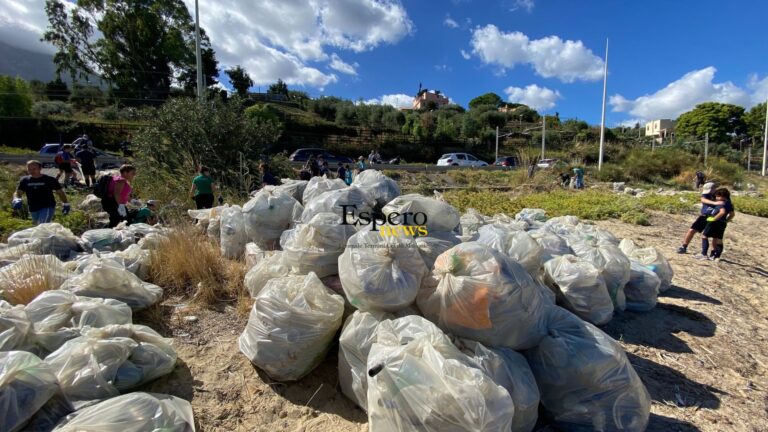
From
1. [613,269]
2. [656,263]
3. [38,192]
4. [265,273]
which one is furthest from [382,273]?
[38,192]

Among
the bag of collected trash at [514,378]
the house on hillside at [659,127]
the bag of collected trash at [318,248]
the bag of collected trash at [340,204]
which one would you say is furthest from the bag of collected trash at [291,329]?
the house on hillside at [659,127]

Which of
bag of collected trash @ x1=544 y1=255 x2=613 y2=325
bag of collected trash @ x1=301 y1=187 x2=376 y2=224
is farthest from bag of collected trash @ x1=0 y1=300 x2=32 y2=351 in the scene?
bag of collected trash @ x1=544 y1=255 x2=613 y2=325

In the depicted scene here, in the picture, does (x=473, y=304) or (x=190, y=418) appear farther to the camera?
(x=473, y=304)

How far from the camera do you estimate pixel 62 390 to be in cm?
172

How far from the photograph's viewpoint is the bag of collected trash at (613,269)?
10.2ft

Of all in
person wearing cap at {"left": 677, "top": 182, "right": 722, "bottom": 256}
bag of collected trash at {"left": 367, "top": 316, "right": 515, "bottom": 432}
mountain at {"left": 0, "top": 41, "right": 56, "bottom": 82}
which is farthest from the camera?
mountain at {"left": 0, "top": 41, "right": 56, "bottom": 82}

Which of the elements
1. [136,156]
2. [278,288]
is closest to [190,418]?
[278,288]

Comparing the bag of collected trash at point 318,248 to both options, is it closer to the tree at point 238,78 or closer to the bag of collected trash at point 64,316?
the bag of collected trash at point 64,316

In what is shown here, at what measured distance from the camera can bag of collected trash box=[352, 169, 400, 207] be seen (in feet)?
12.1

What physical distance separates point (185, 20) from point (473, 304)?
3934 centimetres

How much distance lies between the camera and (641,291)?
133 inches

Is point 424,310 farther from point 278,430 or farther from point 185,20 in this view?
point 185,20

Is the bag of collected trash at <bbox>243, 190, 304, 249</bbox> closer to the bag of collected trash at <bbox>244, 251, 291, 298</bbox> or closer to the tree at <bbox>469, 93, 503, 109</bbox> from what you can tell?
the bag of collected trash at <bbox>244, 251, 291, 298</bbox>

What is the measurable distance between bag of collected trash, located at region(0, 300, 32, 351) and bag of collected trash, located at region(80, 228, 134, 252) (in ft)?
7.19
